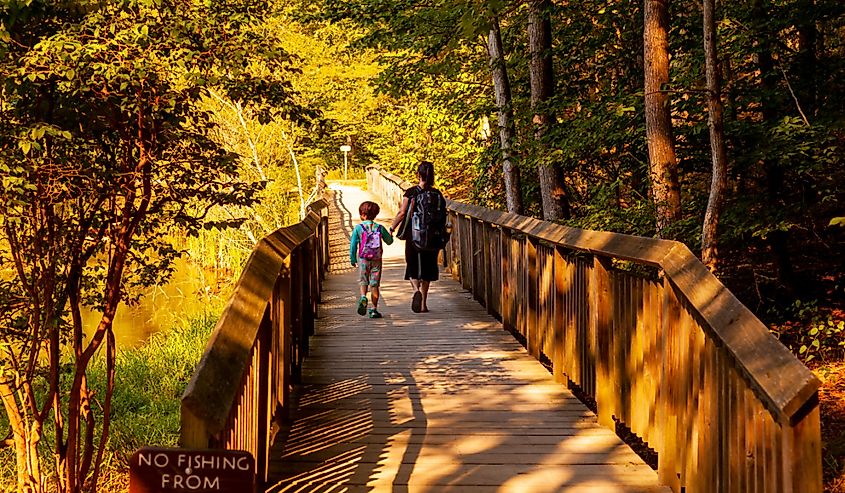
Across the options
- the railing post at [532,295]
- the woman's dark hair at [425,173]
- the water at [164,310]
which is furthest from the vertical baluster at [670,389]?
the water at [164,310]

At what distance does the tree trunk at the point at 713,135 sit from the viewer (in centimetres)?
880

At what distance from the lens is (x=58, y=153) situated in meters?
7.70

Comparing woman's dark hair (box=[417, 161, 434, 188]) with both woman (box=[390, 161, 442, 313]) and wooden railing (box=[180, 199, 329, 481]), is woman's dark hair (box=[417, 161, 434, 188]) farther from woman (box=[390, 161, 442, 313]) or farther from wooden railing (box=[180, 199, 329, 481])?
wooden railing (box=[180, 199, 329, 481])

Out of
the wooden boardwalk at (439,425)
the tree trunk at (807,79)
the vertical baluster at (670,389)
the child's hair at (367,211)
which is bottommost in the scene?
the wooden boardwalk at (439,425)

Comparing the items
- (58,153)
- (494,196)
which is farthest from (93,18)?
(494,196)

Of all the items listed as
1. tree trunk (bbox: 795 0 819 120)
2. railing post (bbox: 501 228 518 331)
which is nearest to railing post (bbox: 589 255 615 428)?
railing post (bbox: 501 228 518 331)

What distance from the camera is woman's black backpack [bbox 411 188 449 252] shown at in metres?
10.3

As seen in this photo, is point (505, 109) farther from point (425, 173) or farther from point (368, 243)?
point (368, 243)

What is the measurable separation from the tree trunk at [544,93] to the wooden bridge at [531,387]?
3539 millimetres

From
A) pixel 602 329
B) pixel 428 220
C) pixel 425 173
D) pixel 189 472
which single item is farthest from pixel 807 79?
pixel 189 472

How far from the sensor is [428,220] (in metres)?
10.4

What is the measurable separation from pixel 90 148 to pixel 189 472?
662 cm

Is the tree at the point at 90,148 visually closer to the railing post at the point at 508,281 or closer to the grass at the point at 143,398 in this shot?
the grass at the point at 143,398

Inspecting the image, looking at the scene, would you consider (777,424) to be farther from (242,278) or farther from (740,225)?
(740,225)
